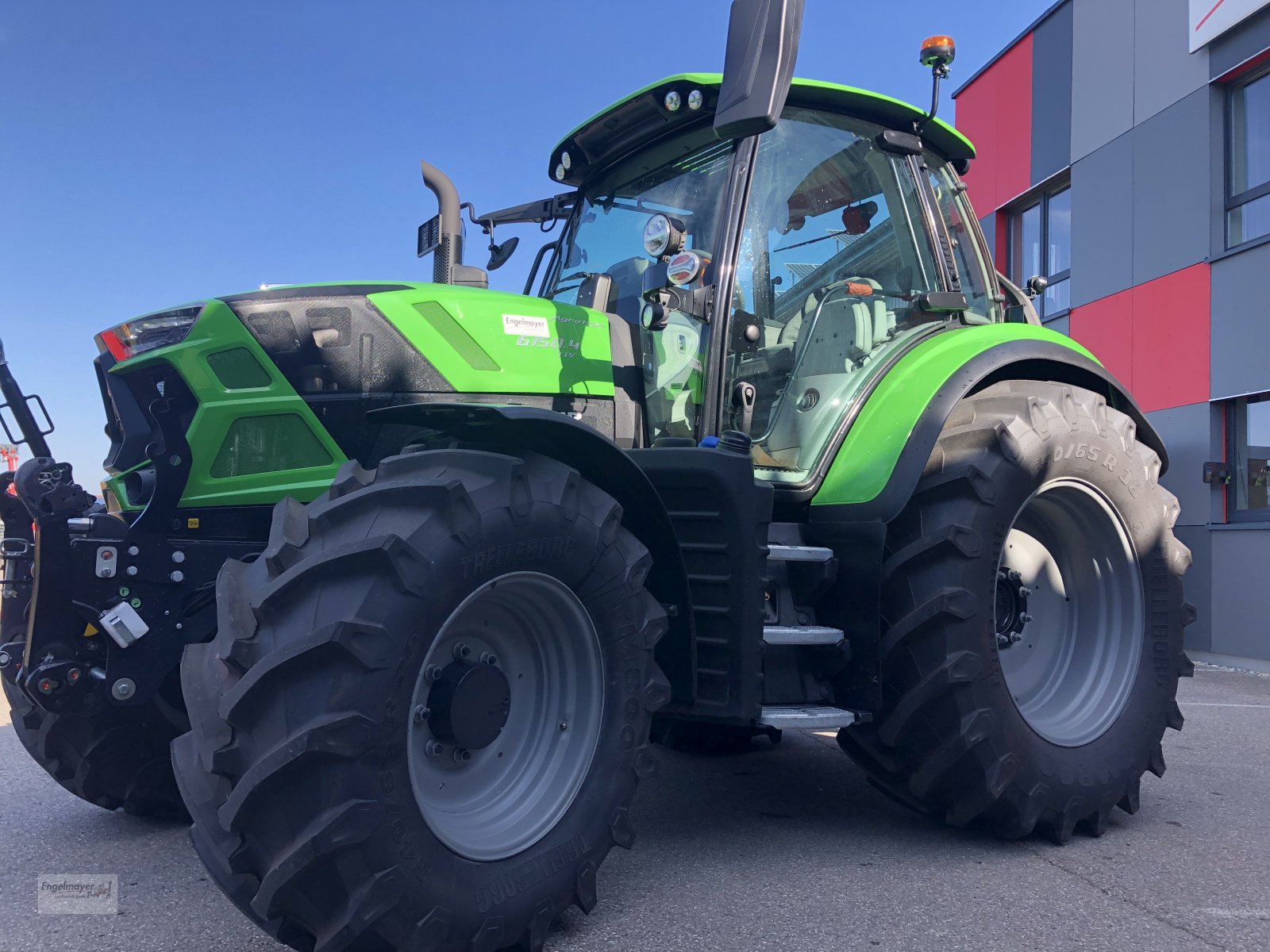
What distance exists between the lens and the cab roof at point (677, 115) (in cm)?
371

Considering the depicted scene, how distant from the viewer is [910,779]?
134 inches

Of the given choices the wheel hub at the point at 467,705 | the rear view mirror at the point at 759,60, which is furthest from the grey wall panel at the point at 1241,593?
the wheel hub at the point at 467,705

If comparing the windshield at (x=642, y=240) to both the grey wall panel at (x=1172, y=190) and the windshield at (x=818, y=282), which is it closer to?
the windshield at (x=818, y=282)

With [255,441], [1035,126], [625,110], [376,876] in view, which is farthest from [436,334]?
[1035,126]

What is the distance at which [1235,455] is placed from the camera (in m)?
9.24

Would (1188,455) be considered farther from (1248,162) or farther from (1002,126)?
(1002,126)

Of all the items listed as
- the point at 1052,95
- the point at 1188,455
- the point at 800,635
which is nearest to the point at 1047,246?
the point at 1052,95

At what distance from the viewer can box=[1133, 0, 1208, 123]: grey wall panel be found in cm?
952

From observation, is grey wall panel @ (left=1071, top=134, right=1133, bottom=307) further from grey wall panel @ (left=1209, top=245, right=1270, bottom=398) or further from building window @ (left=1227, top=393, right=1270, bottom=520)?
building window @ (left=1227, top=393, right=1270, bottom=520)

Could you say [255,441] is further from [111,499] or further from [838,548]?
[838,548]

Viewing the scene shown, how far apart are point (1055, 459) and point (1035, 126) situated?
987cm

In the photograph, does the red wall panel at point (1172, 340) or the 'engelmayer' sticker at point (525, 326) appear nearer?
the 'engelmayer' sticker at point (525, 326)

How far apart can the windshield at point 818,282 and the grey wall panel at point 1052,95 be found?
27.5ft

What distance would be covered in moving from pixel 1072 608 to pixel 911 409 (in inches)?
46.6
